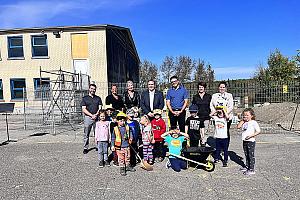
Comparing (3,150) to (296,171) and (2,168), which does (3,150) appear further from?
(296,171)

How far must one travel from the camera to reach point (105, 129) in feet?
21.4

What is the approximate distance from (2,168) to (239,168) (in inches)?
209

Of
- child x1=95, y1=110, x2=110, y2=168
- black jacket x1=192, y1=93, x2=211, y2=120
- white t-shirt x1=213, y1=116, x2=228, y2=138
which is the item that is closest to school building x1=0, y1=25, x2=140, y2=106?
child x1=95, y1=110, x2=110, y2=168

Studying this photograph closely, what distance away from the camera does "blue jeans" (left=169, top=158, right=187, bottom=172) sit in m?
5.92

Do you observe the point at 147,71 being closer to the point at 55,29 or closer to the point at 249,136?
the point at 55,29

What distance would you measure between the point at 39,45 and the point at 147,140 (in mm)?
18155

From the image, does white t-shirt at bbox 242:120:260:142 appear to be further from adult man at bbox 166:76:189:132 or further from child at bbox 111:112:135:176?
child at bbox 111:112:135:176

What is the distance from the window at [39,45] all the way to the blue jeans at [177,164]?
18159 mm

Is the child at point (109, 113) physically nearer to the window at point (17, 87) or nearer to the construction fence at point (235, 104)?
the construction fence at point (235, 104)

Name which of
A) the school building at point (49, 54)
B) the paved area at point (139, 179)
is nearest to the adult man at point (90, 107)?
the paved area at point (139, 179)

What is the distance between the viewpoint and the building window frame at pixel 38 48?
843 inches

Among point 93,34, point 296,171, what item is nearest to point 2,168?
point 296,171

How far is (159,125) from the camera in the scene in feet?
21.6

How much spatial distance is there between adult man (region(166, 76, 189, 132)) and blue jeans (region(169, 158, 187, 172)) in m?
1.20
